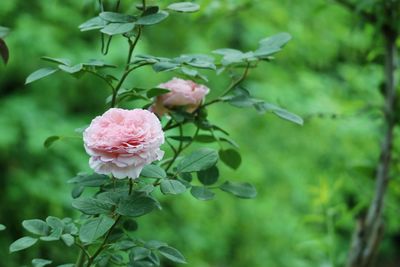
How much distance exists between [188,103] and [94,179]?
159mm

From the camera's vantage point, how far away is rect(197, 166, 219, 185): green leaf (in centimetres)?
86

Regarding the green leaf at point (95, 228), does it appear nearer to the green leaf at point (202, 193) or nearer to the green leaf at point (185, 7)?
the green leaf at point (202, 193)

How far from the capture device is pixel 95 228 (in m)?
0.68

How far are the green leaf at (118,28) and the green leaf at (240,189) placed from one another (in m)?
0.24

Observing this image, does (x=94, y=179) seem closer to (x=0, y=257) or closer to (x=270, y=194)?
(x=0, y=257)

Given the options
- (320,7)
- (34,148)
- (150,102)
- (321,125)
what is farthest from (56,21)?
(150,102)

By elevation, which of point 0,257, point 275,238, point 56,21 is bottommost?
point 275,238

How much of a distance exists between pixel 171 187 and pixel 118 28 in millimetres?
194

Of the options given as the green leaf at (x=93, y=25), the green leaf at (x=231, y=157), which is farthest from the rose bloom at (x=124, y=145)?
the green leaf at (x=231, y=157)

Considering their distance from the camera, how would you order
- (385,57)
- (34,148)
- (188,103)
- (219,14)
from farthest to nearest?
(34,148) → (219,14) → (385,57) → (188,103)

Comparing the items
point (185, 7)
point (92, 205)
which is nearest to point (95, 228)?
point (92, 205)

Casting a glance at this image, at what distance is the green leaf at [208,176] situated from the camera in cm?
86

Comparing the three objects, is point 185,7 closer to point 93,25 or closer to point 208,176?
point 93,25

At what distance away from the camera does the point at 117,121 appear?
2.33 feet
